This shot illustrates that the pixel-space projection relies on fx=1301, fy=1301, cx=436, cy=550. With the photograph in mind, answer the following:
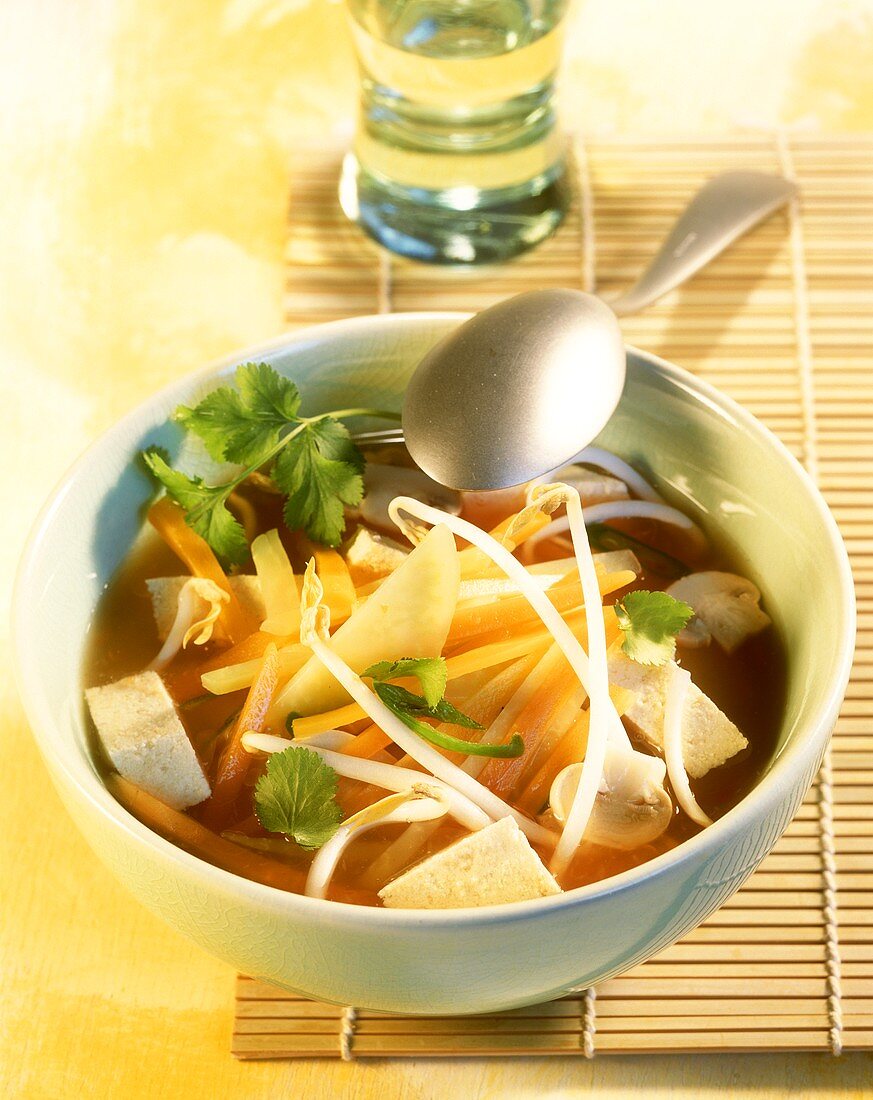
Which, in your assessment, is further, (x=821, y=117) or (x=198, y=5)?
(x=198, y=5)

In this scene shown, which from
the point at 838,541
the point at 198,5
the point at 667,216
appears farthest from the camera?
the point at 198,5

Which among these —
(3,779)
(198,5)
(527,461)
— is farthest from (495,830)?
(198,5)

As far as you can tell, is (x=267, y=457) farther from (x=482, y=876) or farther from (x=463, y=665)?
(x=482, y=876)

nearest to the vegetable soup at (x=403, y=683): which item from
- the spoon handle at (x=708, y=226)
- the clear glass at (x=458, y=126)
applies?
the spoon handle at (x=708, y=226)

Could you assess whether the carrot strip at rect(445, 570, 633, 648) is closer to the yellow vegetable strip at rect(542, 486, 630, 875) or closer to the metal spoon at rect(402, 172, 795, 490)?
the yellow vegetable strip at rect(542, 486, 630, 875)

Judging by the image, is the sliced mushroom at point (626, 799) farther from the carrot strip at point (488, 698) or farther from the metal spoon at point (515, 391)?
the metal spoon at point (515, 391)

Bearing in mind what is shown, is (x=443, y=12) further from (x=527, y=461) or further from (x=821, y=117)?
(x=527, y=461)
